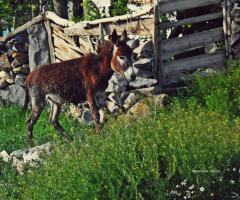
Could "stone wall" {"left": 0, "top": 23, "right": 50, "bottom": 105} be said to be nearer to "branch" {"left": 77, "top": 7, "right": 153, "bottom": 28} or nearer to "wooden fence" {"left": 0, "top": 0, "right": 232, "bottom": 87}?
"wooden fence" {"left": 0, "top": 0, "right": 232, "bottom": 87}

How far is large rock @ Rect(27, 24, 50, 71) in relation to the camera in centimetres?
1109

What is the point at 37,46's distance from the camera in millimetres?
11117

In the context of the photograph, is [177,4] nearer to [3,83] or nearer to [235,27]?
[235,27]

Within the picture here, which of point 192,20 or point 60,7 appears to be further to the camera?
point 60,7

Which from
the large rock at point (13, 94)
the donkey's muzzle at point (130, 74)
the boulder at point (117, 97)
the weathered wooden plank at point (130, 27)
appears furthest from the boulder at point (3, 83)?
the donkey's muzzle at point (130, 74)

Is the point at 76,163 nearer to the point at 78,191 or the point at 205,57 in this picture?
the point at 78,191

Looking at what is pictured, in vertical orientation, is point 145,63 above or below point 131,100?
above

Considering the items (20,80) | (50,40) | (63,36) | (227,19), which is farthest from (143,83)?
(20,80)

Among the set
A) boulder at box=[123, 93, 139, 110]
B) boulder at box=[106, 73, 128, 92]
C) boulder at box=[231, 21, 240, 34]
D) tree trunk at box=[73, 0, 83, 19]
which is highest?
tree trunk at box=[73, 0, 83, 19]

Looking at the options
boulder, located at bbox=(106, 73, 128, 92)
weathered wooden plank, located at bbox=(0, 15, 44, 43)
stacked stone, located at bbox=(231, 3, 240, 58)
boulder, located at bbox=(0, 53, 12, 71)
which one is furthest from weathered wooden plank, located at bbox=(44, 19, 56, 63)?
stacked stone, located at bbox=(231, 3, 240, 58)

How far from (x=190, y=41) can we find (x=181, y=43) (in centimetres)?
24

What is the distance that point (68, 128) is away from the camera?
8602 millimetres

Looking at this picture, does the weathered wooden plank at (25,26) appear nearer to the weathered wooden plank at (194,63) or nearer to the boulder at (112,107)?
the boulder at (112,107)

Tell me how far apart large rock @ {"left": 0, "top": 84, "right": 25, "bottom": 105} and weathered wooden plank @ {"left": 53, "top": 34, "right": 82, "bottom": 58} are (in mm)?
1559
